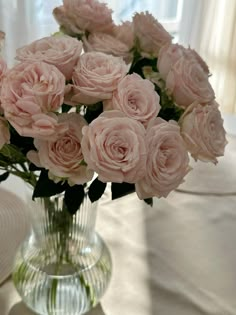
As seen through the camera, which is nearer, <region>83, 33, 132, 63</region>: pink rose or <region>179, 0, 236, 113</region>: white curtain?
<region>83, 33, 132, 63</region>: pink rose

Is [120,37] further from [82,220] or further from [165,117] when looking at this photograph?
[82,220]

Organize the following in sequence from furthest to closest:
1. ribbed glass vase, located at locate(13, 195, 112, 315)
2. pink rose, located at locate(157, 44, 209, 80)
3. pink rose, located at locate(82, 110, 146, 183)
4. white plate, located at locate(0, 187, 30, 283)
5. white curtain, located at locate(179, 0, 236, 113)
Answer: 1. white curtain, located at locate(179, 0, 236, 113)
2. white plate, located at locate(0, 187, 30, 283)
3. ribbed glass vase, located at locate(13, 195, 112, 315)
4. pink rose, located at locate(157, 44, 209, 80)
5. pink rose, located at locate(82, 110, 146, 183)

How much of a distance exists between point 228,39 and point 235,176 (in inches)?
47.3

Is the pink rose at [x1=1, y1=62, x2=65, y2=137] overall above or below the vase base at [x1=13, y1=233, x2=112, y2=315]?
above

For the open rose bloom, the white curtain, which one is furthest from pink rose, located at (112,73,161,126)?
the white curtain

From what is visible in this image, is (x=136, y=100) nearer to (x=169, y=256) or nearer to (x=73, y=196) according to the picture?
(x=73, y=196)

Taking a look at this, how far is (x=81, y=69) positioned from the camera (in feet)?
1.91

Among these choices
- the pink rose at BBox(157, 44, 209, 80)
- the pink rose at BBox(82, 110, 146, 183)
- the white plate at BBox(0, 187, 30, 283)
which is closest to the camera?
the pink rose at BBox(82, 110, 146, 183)

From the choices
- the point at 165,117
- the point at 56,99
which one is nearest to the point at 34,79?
the point at 56,99

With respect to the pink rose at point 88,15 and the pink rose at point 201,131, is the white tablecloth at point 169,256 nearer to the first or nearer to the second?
the pink rose at point 201,131

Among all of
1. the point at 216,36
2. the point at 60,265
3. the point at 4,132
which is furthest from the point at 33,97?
the point at 216,36

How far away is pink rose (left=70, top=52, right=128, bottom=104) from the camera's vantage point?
564 millimetres

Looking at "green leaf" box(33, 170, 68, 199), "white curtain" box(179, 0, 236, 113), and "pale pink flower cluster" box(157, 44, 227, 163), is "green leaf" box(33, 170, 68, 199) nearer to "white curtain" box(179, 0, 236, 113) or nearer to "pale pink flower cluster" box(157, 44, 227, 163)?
"pale pink flower cluster" box(157, 44, 227, 163)

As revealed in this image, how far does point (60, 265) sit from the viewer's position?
29.5 inches
